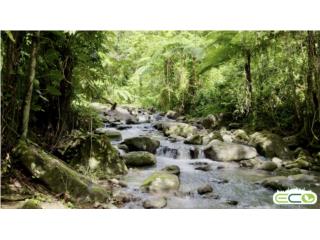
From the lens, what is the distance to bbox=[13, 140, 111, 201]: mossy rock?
360 centimetres

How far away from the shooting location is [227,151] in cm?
489

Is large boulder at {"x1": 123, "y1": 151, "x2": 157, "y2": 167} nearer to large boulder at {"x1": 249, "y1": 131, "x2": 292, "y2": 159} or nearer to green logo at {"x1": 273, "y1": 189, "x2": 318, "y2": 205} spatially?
large boulder at {"x1": 249, "y1": 131, "x2": 292, "y2": 159}

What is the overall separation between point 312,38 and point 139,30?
1789 millimetres

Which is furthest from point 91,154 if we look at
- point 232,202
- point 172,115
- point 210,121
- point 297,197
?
point 297,197

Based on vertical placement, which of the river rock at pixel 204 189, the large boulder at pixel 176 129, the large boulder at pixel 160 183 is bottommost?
the river rock at pixel 204 189

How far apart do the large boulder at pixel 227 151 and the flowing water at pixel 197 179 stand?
71mm

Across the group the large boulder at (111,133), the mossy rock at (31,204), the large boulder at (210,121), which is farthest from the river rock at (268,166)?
the mossy rock at (31,204)

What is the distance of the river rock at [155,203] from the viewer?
3571 mm

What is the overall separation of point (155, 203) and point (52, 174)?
851 millimetres

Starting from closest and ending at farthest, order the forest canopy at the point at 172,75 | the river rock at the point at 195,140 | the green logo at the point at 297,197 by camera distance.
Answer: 1. the green logo at the point at 297,197
2. the forest canopy at the point at 172,75
3. the river rock at the point at 195,140

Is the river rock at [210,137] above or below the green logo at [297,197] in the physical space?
above

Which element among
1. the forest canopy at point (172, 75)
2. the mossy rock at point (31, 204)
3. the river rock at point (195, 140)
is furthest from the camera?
the river rock at point (195, 140)

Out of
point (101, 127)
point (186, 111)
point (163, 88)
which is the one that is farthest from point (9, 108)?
point (186, 111)

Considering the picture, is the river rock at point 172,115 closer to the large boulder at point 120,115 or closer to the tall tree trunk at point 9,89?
the large boulder at point 120,115
